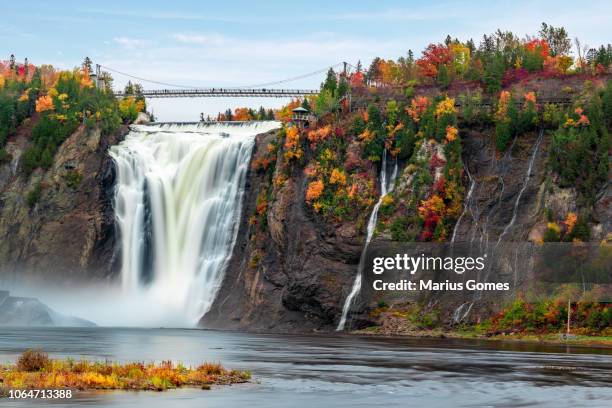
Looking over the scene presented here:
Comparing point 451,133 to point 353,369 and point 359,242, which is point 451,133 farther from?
point 353,369

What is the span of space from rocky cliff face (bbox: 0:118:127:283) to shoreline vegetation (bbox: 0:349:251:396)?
95.2 m

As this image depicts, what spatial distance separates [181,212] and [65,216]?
2136cm

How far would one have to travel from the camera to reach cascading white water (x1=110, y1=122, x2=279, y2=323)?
5566 inches

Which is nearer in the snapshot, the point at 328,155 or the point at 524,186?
the point at 524,186

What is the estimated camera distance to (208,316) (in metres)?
136

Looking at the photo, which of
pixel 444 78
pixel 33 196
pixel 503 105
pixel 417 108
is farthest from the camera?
pixel 33 196

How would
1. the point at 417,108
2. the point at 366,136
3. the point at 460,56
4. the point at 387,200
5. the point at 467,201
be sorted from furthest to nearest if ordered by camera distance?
the point at 460,56 → the point at 417,108 → the point at 366,136 → the point at 387,200 → the point at 467,201

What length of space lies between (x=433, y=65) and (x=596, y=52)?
22.0 meters

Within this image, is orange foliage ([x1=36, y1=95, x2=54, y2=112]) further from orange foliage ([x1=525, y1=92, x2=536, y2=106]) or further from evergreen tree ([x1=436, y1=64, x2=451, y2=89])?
orange foliage ([x1=525, y1=92, x2=536, y2=106])

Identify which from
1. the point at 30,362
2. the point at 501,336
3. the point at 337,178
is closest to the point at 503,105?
the point at 337,178

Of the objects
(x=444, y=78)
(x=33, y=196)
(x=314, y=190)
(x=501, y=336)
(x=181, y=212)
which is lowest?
(x=501, y=336)

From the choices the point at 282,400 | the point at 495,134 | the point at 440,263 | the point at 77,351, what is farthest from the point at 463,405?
the point at 495,134

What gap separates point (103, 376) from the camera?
A: 176 ft

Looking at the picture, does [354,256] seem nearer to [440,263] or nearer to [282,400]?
[440,263]
